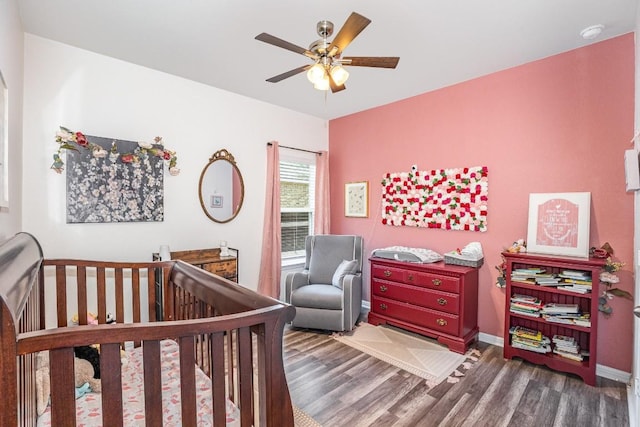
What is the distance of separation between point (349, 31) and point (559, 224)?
231cm

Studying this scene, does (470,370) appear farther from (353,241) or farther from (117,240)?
(117,240)

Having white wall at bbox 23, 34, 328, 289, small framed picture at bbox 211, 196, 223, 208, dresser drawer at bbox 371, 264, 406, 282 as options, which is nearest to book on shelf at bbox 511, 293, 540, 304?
dresser drawer at bbox 371, 264, 406, 282

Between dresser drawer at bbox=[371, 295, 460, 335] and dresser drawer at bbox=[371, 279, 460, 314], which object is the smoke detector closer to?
dresser drawer at bbox=[371, 279, 460, 314]

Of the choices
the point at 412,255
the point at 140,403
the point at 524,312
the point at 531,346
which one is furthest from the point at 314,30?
the point at 531,346

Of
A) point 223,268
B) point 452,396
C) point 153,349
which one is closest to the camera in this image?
point 153,349

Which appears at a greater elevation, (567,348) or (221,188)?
(221,188)

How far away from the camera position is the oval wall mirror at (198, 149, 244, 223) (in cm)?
337

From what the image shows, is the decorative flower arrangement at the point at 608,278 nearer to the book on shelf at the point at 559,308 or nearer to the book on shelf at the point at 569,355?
the book on shelf at the point at 559,308

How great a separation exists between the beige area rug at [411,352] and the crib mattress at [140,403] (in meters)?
1.69

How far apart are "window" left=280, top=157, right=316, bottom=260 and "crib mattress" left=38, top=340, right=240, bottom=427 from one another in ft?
8.77

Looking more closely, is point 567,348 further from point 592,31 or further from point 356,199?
point 356,199

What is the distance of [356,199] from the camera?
4266 millimetres

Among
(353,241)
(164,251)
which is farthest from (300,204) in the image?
(164,251)

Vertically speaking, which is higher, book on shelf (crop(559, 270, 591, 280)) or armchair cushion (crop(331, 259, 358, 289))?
book on shelf (crop(559, 270, 591, 280))
